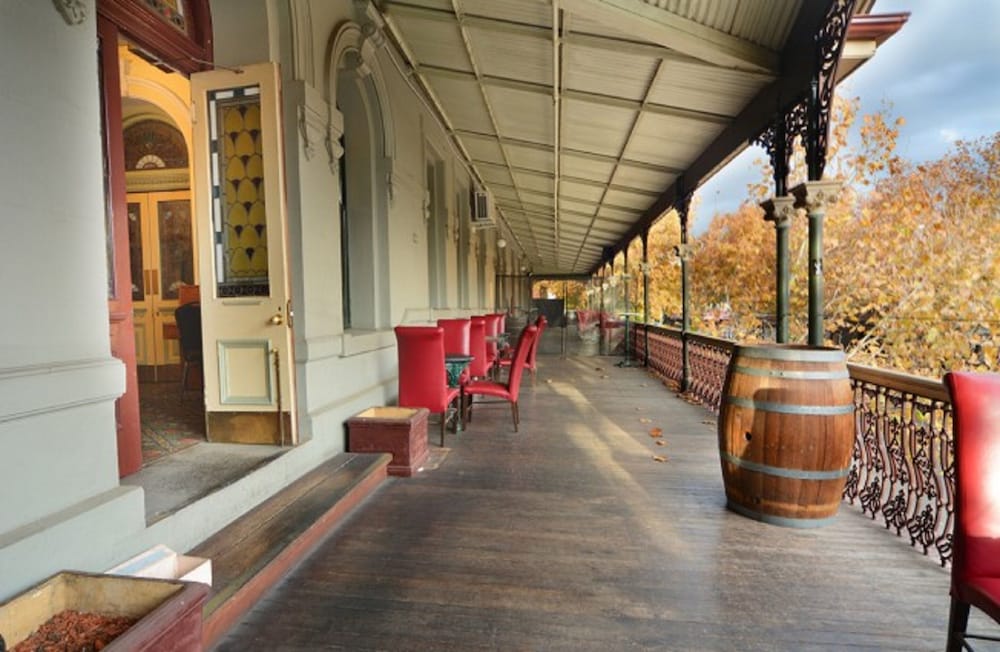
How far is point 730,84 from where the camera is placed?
388cm

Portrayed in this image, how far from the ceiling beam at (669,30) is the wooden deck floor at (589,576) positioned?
116 inches

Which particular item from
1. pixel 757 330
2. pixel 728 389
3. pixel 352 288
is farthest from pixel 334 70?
pixel 757 330

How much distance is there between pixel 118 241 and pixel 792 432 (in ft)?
11.2

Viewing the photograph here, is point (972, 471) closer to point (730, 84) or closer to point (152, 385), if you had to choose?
point (730, 84)

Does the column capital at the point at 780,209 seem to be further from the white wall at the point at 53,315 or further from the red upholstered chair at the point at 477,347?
the white wall at the point at 53,315

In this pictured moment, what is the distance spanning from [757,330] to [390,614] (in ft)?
36.9

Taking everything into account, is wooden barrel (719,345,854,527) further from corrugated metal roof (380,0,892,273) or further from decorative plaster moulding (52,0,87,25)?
decorative plaster moulding (52,0,87,25)

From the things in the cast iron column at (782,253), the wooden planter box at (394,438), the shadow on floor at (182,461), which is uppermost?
the cast iron column at (782,253)

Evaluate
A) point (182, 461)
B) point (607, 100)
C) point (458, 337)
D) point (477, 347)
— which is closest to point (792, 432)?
point (182, 461)

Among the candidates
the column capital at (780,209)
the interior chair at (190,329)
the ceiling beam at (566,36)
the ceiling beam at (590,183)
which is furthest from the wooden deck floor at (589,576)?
the ceiling beam at (590,183)

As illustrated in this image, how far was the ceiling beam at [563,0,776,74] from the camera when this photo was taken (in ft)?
10.2

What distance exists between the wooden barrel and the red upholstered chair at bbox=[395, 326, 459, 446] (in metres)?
2.16

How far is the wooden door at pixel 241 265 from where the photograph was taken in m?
2.79

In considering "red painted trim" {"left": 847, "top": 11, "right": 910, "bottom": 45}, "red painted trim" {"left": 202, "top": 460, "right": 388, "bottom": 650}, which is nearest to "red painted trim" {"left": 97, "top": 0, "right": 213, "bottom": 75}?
"red painted trim" {"left": 202, "top": 460, "right": 388, "bottom": 650}
